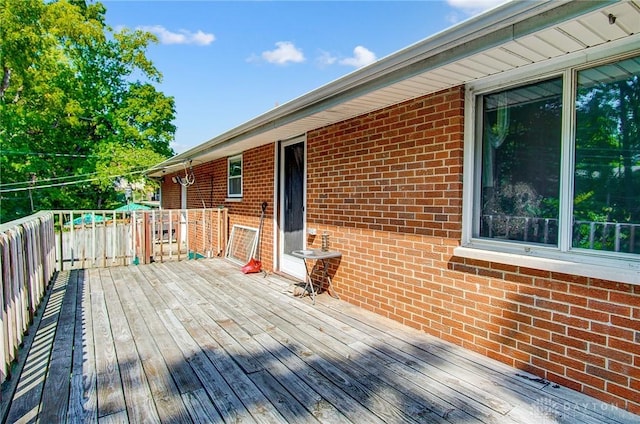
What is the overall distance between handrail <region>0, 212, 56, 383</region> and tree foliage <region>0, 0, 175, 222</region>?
13668 millimetres

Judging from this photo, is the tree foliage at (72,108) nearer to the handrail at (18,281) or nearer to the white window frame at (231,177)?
the white window frame at (231,177)

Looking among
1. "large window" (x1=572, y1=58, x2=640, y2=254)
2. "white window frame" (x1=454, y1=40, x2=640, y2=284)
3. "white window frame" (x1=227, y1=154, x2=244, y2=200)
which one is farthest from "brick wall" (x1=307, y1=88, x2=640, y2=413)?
"white window frame" (x1=227, y1=154, x2=244, y2=200)

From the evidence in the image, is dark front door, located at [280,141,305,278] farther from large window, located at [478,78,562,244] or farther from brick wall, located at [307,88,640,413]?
large window, located at [478,78,562,244]

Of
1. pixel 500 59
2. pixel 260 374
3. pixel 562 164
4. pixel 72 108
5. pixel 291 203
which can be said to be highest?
pixel 72 108

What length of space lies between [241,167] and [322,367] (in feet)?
18.2

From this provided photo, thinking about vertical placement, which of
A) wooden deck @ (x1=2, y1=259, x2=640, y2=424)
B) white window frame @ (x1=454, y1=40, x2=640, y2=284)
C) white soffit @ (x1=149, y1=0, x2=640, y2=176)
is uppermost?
white soffit @ (x1=149, y1=0, x2=640, y2=176)

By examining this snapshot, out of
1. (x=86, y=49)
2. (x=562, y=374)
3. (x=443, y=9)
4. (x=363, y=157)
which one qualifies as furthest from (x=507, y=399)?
(x=86, y=49)

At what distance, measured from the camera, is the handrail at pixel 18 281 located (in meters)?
2.47

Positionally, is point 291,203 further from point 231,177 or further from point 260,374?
point 260,374

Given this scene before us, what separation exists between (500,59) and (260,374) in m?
2.81

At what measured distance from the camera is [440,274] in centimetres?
314

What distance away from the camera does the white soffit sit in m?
1.82

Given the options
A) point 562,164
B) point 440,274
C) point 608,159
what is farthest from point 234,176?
point 608,159

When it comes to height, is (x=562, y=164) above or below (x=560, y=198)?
above
